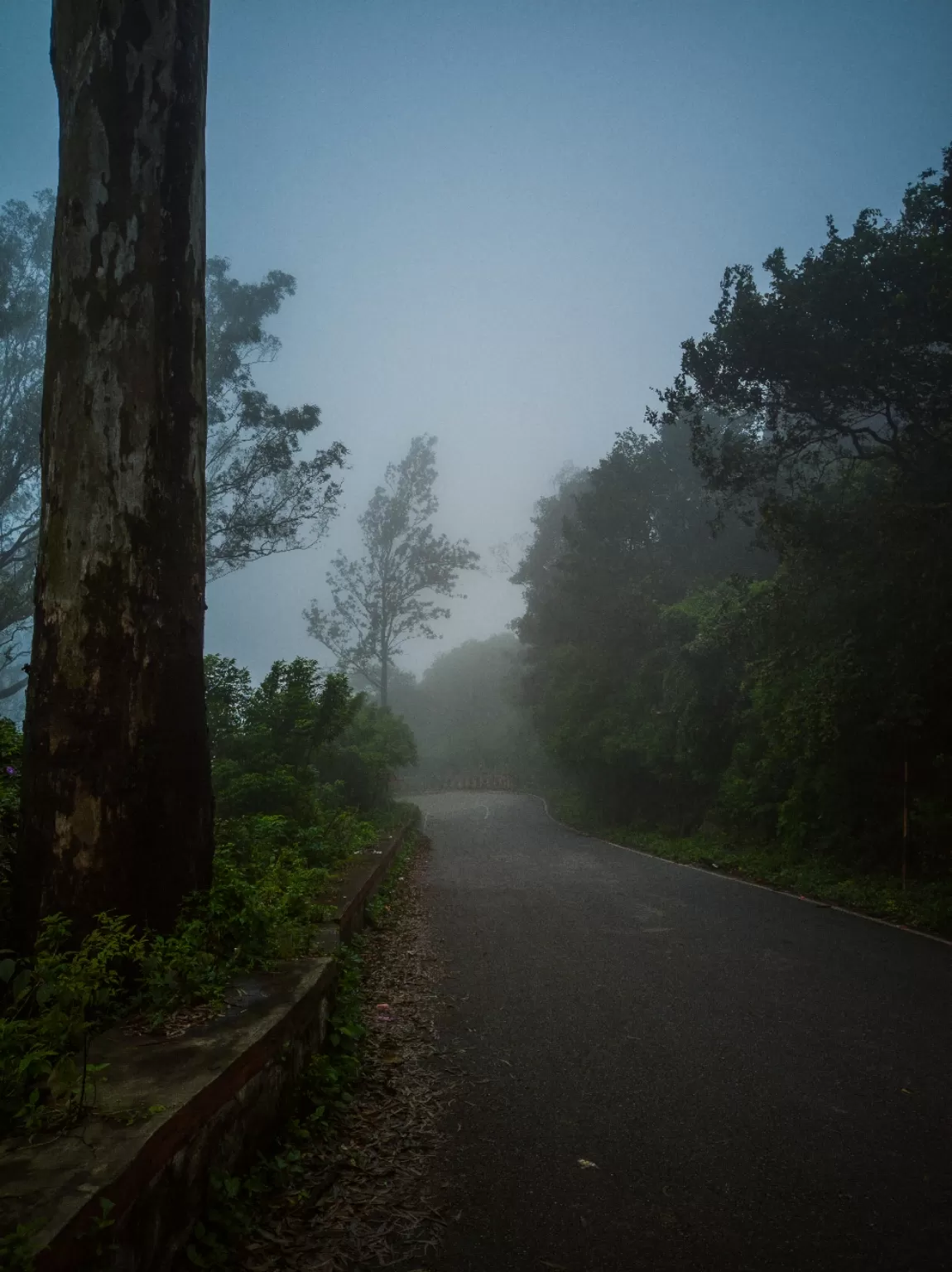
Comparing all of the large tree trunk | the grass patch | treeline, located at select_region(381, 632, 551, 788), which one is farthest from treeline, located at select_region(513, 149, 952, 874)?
treeline, located at select_region(381, 632, 551, 788)

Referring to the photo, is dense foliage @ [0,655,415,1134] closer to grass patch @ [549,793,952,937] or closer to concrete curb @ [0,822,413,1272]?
concrete curb @ [0,822,413,1272]

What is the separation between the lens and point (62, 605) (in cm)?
370

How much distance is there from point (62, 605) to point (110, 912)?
1541mm

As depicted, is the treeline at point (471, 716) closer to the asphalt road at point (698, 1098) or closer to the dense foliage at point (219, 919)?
the dense foliage at point (219, 919)

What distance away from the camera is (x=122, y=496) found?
380 cm

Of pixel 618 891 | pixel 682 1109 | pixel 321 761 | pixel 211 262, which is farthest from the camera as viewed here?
pixel 211 262

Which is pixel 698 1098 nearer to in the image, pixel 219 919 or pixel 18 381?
pixel 219 919

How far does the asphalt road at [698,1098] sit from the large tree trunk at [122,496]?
2131mm

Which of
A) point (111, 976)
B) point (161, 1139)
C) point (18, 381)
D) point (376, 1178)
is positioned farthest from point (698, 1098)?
point (18, 381)

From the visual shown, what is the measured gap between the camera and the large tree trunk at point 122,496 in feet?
11.8

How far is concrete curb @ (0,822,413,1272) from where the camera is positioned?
1863 mm

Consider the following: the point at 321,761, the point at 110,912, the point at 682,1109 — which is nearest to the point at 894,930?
the point at 682,1109

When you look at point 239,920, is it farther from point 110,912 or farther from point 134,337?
point 134,337

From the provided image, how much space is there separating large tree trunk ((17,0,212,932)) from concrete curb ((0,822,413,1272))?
0.88 meters
